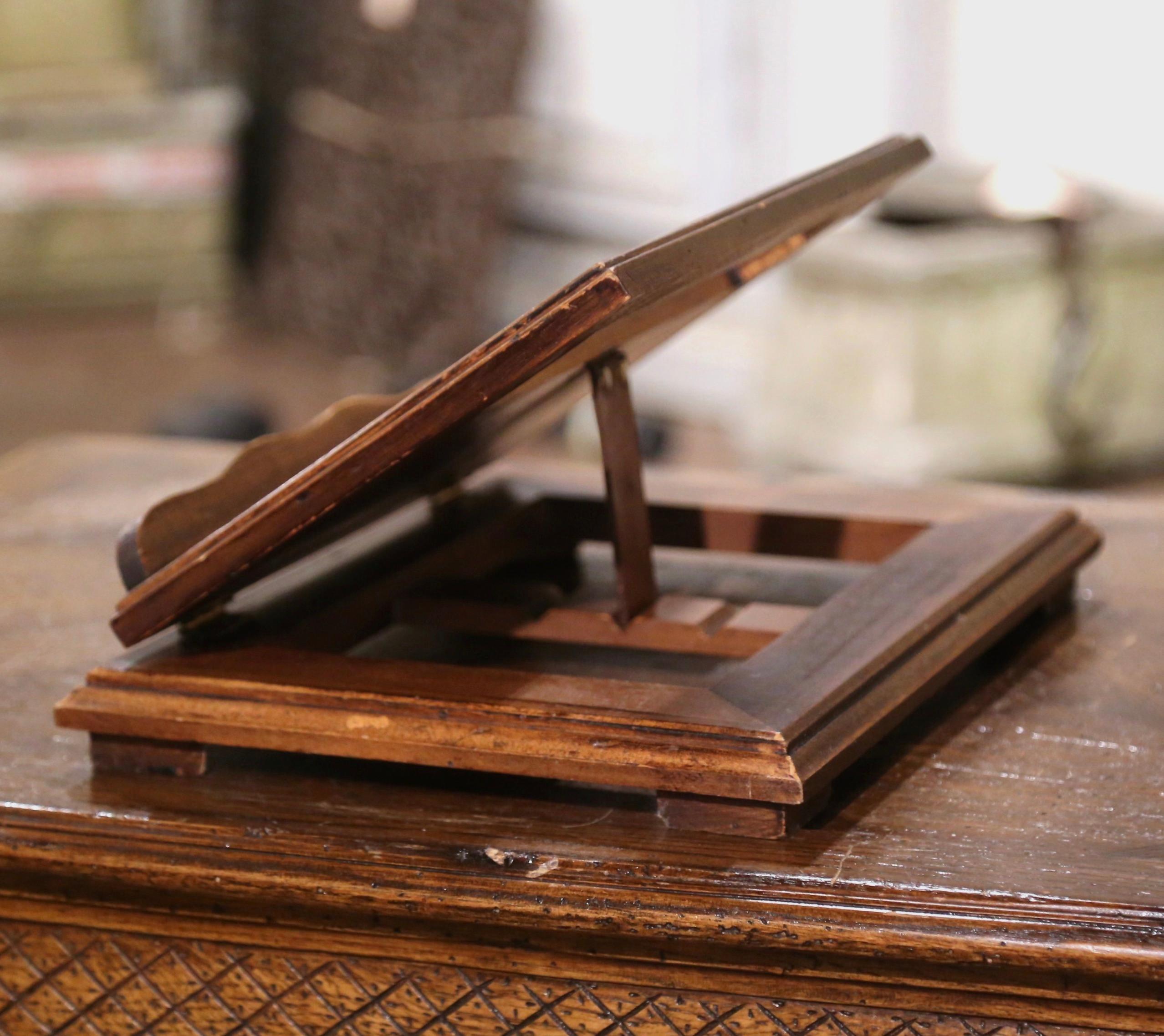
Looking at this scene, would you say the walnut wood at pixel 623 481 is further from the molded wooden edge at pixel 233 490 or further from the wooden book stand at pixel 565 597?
the molded wooden edge at pixel 233 490

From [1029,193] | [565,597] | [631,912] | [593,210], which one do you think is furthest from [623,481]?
[593,210]

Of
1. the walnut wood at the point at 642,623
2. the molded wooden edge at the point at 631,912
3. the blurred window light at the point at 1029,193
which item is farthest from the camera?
the blurred window light at the point at 1029,193

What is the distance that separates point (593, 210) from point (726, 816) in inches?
166

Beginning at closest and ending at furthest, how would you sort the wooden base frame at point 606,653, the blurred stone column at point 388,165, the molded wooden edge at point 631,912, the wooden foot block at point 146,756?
the molded wooden edge at point 631,912, the wooden base frame at point 606,653, the wooden foot block at point 146,756, the blurred stone column at point 388,165

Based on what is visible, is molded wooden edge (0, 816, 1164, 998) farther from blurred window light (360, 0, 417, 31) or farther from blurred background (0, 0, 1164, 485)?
blurred window light (360, 0, 417, 31)

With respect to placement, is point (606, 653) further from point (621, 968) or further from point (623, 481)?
point (621, 968)

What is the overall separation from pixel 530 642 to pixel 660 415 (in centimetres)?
353

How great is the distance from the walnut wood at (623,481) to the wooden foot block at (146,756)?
0.31 meters

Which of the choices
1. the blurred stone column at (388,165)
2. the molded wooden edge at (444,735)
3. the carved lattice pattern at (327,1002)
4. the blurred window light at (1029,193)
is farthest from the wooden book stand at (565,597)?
the blurred stone column at (388,165)

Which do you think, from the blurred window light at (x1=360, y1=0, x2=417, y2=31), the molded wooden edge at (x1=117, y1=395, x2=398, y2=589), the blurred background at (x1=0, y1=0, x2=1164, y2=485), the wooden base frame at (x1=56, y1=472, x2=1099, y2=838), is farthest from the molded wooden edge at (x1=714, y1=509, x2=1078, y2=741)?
the blurred window light at (x1=360, y1=0, x2=417, y2=31)

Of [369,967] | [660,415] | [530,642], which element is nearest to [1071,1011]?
[369,967]

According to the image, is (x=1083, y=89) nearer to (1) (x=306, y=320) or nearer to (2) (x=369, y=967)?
(1) (x=306, y=320)

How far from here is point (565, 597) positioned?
1.35 metres

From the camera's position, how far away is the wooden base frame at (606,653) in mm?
950
